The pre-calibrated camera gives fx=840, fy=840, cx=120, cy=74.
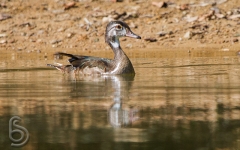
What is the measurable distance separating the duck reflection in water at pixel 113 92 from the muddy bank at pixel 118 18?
5.93 metres

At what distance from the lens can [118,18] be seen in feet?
68.6

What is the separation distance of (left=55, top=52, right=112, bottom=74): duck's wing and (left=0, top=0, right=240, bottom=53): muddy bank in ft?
15.8

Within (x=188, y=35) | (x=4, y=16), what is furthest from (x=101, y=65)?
(x=4, y=16)

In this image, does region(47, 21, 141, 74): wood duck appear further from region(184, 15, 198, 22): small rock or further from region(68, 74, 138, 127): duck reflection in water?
region(184, 15, 198, 22): small rock

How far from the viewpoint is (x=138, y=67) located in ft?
49.5

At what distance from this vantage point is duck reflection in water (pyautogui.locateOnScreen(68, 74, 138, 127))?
8453 millimetres

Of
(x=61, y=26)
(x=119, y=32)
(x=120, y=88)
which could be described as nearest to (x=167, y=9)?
(x=61, y=26)

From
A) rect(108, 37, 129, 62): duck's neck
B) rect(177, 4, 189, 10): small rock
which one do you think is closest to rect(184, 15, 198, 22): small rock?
rect(177, 4, 189, 10): small rock

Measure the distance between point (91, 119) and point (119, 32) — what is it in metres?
6.90

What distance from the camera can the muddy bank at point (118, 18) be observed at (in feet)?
64.4

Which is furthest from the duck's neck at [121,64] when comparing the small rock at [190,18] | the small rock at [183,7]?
the small rock at [183,7]

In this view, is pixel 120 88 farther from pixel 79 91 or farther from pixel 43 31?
pixel 43 31

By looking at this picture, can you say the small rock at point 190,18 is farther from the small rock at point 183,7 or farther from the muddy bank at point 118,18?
the small rock at point 183,7

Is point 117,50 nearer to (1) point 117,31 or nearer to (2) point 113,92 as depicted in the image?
(1) point 117,31
